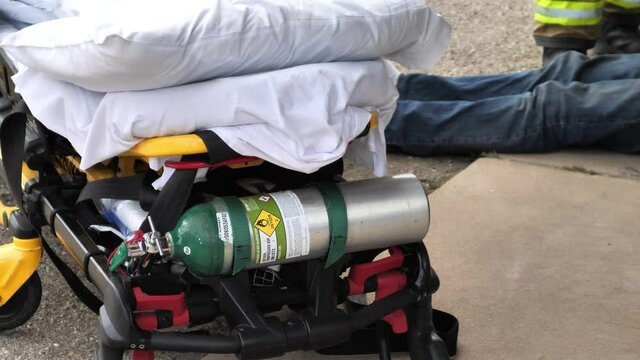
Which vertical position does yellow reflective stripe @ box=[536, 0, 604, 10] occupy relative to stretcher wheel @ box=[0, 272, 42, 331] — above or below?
above

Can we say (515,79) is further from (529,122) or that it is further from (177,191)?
(177,191)

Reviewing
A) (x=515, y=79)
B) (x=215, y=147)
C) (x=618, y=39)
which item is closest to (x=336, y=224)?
(x=215, y=147)

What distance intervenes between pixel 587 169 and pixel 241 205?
1.87 m

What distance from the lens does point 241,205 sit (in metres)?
1.82

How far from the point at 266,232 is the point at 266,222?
0.07 ft

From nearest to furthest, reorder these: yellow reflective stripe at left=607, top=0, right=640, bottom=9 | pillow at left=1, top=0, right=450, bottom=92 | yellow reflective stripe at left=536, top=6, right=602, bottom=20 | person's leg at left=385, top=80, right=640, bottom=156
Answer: pillow at left=1, top=0, right=450, bottom=92
person's leg at left=385, top=80, right=640, bottom=156
yellow reflective stripe at left=536, top=6, right=602, bottom=20
yellow reflective stripe at left=607, top=0, right=640, bottom=9

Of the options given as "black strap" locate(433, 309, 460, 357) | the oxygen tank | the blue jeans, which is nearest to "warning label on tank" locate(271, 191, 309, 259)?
the oxygen tank

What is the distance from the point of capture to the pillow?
1.68m

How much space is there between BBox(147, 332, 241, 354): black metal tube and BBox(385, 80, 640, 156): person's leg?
1.76m

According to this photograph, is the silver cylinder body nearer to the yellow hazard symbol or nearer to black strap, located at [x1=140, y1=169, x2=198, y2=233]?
the yellow hazard symbol

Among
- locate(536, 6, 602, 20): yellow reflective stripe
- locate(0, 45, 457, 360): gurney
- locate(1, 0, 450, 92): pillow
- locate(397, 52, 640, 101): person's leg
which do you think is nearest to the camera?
locate(1, 0, 450, 92): pillow

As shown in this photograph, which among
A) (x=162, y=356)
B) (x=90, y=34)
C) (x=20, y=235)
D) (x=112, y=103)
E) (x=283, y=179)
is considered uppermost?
(x=90, y=34)

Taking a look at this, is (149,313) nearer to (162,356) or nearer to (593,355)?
(162,356)

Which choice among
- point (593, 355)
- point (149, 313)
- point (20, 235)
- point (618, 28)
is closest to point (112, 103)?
point (149, 313)
